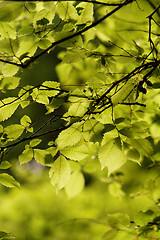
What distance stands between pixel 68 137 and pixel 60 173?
0.15 m

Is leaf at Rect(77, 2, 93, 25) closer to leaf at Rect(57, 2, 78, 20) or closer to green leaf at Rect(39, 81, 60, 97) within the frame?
leaf at Rect(57, 2, 78, 20)

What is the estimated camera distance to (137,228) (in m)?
1.24

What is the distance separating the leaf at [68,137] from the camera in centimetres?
97

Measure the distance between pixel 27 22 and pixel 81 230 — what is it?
2.70 metres

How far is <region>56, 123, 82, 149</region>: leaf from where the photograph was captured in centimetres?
97

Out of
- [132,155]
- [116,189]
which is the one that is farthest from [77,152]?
[116,189]

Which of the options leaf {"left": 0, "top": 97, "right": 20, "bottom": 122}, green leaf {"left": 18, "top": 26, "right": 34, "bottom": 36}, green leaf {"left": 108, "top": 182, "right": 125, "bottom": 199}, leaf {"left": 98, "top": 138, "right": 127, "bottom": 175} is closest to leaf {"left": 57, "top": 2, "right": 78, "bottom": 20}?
green leaf {"left": 18, "top": 26, "right": 34, "bottom": 36}

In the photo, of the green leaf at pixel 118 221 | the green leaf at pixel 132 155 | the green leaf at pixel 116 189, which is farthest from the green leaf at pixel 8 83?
the green leaf at pixel 116 189

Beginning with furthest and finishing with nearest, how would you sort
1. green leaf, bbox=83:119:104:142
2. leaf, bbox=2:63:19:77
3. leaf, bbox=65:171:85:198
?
leaf, bbox=65:171:85:198 < green leaf, bbox=83:119:104:142 < leaf, bbox=2:63:19:77

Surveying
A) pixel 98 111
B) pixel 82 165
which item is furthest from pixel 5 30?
pixel 82 165

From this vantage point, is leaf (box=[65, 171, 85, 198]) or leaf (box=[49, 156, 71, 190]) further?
leaf (box=[65, 171, 85, 198])

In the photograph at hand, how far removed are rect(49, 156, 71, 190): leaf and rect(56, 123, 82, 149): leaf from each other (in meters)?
0.09

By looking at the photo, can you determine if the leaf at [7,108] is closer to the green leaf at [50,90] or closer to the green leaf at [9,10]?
the green leaf at [50,90]

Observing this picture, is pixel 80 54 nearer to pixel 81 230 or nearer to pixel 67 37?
pixel 67 37
